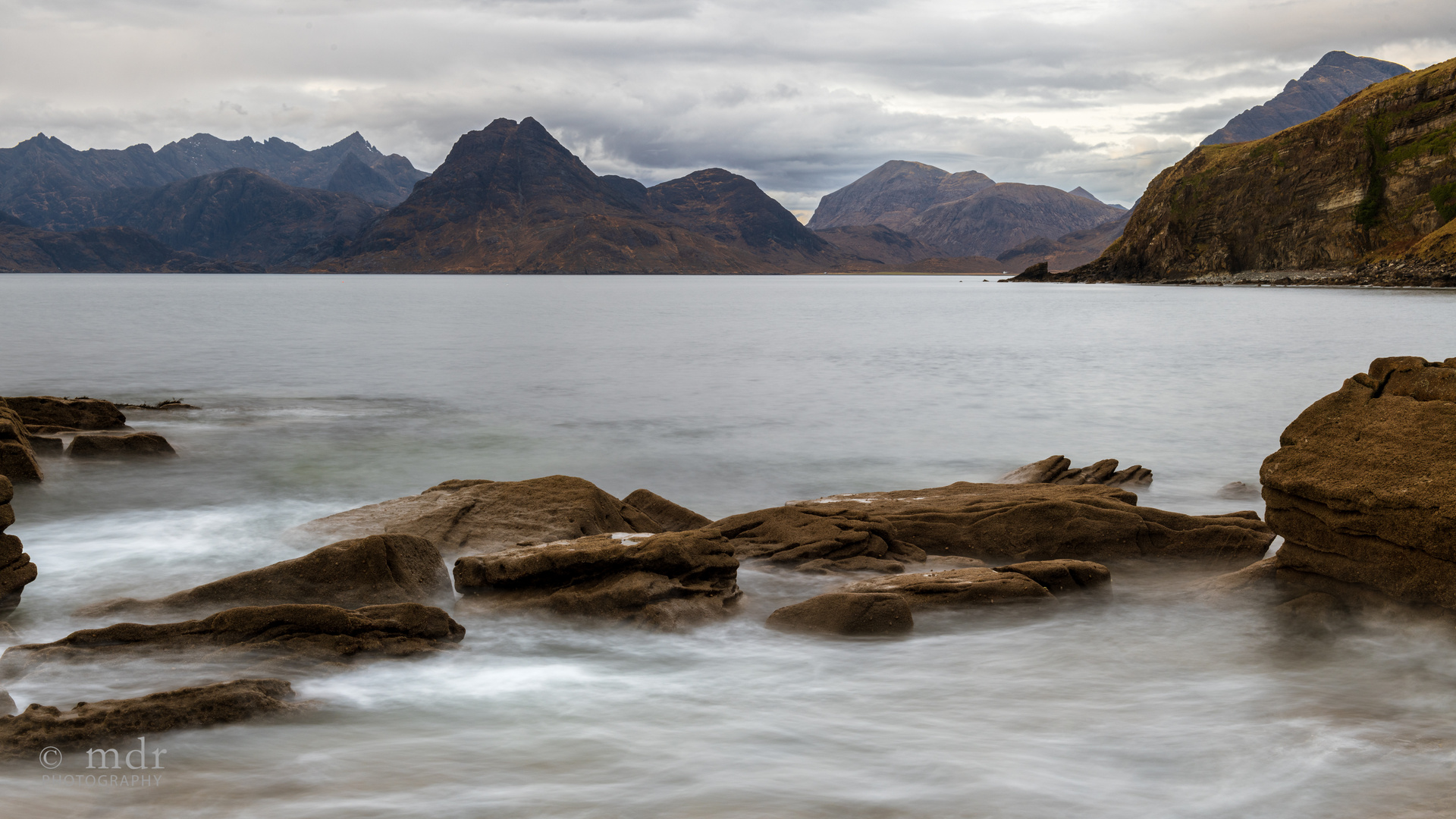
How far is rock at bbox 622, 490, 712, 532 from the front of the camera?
12961 mm

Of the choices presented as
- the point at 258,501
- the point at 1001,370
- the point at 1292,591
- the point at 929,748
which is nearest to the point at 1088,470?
the point at 1292,591

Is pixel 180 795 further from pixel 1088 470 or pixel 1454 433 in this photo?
pixel 1088 470

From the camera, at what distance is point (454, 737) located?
7035mm

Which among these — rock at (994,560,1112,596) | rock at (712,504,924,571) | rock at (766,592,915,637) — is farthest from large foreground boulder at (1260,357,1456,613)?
rock at (766,592,915,637)

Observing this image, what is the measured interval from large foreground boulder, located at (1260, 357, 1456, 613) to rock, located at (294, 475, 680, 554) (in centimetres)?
753

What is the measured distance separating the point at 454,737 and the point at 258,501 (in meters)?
9.89

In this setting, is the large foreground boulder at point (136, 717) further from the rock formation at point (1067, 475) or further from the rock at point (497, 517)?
the rock formation at point (1067, 475)

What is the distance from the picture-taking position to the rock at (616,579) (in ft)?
30.6

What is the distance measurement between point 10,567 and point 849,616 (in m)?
8.50

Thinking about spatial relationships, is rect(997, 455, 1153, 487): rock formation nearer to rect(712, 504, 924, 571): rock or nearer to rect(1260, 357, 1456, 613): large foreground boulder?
rect(712, 504, 924, 571): rock

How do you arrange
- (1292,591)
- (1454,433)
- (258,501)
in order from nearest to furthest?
(1454,433), (1292,591), (258,501)

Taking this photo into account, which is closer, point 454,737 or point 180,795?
point 180,795

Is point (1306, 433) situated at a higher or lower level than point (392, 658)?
higher

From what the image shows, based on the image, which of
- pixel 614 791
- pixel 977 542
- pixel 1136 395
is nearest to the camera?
pixel 614 791
